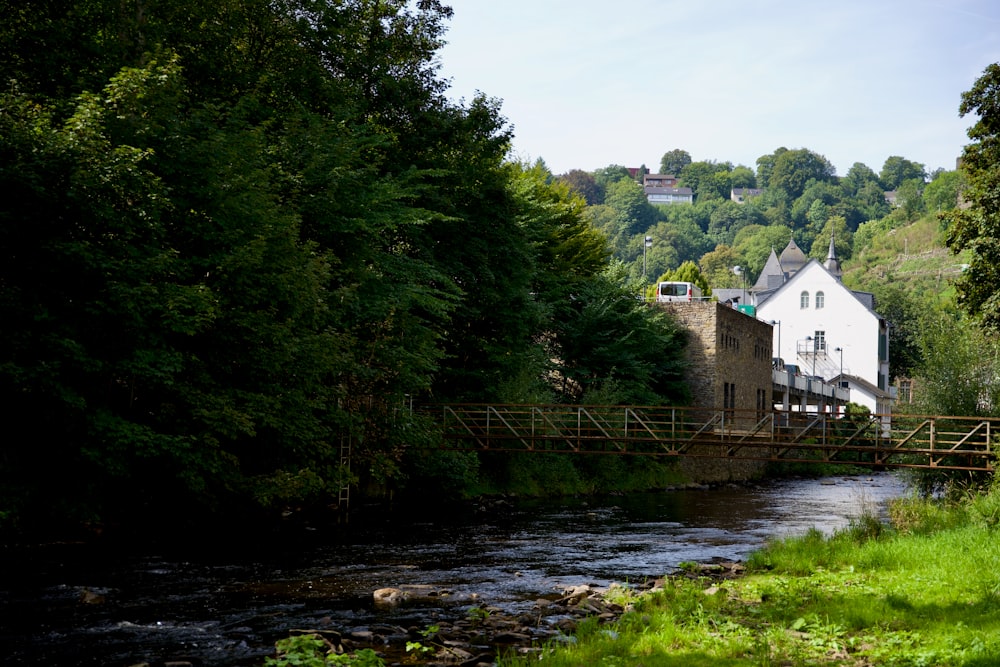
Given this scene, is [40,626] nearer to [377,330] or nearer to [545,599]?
[545,599]

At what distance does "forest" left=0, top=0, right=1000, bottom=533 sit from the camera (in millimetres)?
18734

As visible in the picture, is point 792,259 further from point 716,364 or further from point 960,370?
point 960,370

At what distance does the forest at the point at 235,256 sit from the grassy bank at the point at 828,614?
1042 cm

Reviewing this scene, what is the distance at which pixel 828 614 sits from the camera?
492 inches

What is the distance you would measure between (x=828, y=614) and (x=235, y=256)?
43.7 feet

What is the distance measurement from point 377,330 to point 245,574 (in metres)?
11.1

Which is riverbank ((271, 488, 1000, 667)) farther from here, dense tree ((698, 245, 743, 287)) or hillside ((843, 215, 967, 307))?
dense tree ((698, 245, 743, 287))

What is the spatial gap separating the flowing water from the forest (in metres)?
1.78

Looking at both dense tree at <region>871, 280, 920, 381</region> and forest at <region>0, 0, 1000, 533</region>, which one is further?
dense tree at <region>871, 280, 920, 381</region>

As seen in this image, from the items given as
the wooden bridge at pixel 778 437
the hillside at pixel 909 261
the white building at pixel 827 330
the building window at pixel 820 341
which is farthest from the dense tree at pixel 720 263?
the wooden bridge at pixel 778 437

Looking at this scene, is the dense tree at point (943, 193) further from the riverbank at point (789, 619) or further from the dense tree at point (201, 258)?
the riverbank at point (789, 619)

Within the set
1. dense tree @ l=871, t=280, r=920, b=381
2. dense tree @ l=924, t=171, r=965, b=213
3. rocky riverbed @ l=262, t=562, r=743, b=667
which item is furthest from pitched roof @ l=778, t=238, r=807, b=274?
rocky riverbed @ l=262, t=562, r=743, b=667

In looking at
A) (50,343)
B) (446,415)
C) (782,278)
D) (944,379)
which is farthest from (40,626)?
(782,278)

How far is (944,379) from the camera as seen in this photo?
30688 millimetres
